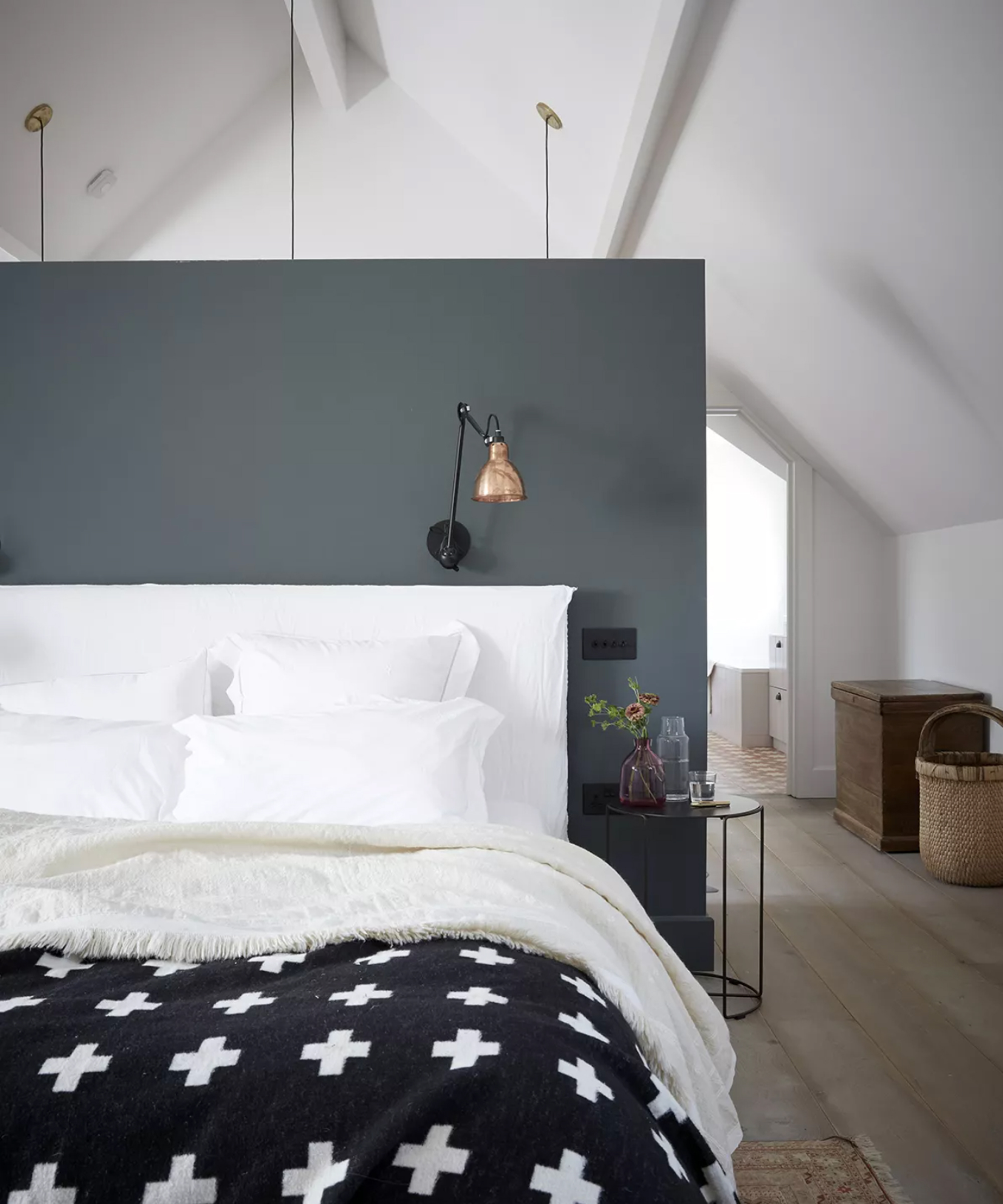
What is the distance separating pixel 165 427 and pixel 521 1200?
2.74 m

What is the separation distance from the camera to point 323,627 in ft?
9.84

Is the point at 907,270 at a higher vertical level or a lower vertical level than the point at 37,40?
lower

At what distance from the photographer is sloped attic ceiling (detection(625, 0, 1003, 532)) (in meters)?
2.35

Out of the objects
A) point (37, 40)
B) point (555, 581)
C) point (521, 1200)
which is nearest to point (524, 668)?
point (555, 581)

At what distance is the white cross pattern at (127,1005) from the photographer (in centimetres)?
111

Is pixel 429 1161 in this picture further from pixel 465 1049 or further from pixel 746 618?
pixel 746 618

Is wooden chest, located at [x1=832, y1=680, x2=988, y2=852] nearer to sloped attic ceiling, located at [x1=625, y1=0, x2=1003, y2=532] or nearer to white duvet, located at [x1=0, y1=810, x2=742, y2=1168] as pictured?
sloped attic ceiling, located at [x1=625, y1=0, x2=1003, y2=532]

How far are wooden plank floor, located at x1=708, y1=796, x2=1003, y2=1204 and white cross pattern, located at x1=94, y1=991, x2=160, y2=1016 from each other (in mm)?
1520

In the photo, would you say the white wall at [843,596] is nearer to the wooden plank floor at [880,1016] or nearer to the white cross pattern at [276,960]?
the wooden plank floor at [880,1016]

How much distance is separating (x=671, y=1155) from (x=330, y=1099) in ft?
1.23

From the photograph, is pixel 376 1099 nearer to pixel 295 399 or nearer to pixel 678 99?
pixel 295 399

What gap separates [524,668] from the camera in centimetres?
299

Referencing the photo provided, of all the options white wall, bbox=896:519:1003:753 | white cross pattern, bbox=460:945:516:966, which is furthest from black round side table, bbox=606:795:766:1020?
white wall, bbox=896:519:1003:753

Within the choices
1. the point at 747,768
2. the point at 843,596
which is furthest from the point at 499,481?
the point at 747,768
